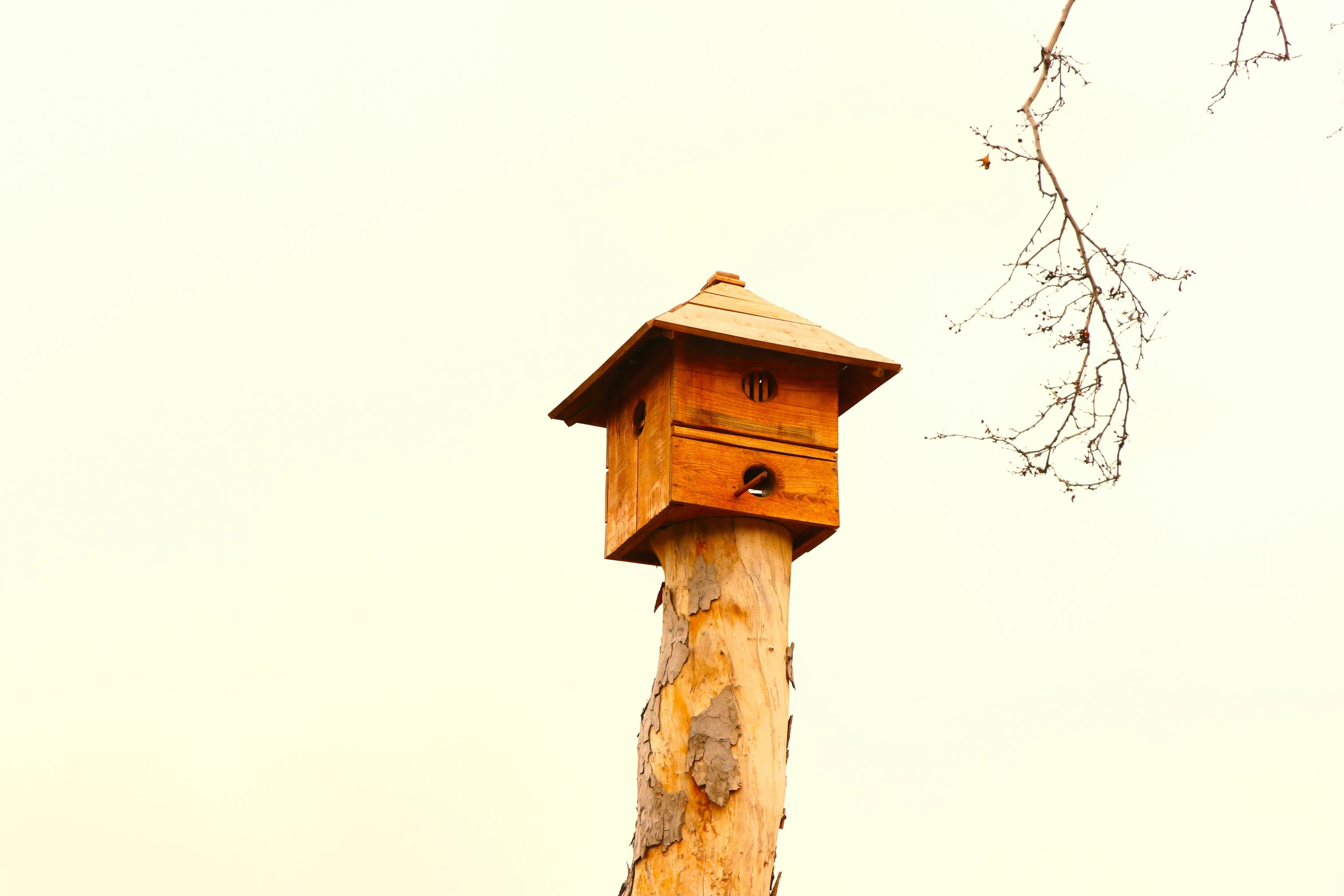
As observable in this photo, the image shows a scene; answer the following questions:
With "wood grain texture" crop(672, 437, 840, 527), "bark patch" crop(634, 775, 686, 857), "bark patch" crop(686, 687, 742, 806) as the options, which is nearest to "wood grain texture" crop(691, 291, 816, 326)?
"wood grain texture" crop(672, 437, 840, 527)

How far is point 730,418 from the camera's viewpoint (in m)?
5.59

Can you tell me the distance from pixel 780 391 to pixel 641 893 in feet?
5.34

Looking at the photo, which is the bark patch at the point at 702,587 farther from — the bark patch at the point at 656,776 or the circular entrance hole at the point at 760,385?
the circular entrance hole at the point at 760,385

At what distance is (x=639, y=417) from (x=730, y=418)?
389 millimetres

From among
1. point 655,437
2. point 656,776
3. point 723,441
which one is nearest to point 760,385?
point 723,441

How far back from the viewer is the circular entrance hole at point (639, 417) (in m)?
5.82

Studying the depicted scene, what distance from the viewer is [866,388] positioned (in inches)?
234

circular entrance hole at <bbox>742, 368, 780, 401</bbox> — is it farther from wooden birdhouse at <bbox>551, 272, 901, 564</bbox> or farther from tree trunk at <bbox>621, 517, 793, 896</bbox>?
tree trunk at <bbox>621, 517, 793, 896</bbox>

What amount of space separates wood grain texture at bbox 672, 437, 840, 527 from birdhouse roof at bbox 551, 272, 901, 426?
1.13 ft

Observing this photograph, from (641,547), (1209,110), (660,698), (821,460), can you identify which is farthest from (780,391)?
(1209,110)

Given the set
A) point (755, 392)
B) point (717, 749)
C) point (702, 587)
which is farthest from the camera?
point (755, 392)

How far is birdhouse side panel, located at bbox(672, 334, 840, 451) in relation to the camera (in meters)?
5.56

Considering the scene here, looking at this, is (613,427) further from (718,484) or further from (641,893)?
(641,893)

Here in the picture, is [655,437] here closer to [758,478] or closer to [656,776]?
[758,478]
